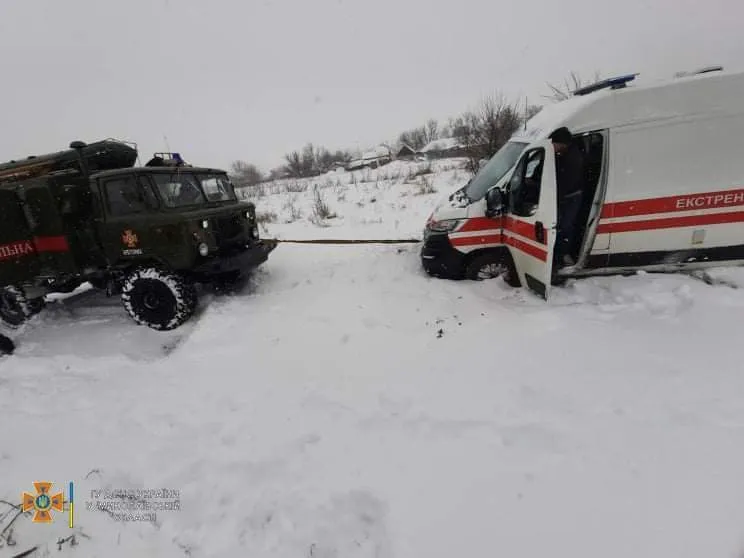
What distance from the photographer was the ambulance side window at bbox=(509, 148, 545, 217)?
170 inches

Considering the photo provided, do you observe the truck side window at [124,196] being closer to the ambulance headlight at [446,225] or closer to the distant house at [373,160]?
the ambulance headlight at [446,225]

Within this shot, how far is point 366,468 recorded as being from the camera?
2.65m

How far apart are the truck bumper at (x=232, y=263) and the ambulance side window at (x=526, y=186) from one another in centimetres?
369

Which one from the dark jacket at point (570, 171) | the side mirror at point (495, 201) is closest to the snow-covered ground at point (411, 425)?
the side mirror at point (495, 201)

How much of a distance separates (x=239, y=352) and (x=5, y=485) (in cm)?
208

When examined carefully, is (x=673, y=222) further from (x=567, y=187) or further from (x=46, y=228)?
(x=46, y=228)

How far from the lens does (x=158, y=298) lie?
17.4ft

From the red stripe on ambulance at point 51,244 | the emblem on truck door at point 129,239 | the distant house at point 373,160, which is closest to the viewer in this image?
the emblem on truck door at point 129,239

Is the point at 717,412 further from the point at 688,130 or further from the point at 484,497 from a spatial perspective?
the point at 688,130

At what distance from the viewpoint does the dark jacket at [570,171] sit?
439 centimetres

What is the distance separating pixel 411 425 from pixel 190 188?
4.76 meters

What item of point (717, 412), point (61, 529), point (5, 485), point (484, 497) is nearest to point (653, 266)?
point (717, 412)

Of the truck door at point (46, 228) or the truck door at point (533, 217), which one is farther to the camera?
the truck door at point (46, 228)

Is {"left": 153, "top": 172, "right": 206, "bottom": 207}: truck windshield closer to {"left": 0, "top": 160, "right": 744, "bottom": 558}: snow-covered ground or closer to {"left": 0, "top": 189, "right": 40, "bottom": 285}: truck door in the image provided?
{"left": 0, "top": 160, "right": 744, "bottom": 558}: snow-covered ground
